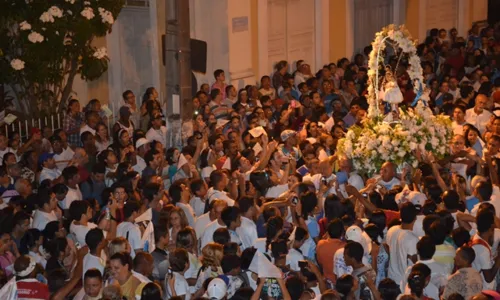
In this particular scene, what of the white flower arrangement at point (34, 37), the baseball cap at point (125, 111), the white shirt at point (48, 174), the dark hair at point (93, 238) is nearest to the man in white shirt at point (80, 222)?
the dark hair at point (93, 238)

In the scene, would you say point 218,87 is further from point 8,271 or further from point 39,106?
point 8,271

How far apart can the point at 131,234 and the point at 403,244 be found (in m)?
2.82

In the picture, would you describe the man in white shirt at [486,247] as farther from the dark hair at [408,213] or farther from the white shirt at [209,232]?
the white shirt at [209,232]

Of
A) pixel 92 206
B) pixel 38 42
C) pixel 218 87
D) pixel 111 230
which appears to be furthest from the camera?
pixel 218 87

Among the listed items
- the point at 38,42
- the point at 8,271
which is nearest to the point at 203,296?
the point at 8,271

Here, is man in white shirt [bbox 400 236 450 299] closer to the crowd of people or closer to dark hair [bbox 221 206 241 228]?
the crowd of people

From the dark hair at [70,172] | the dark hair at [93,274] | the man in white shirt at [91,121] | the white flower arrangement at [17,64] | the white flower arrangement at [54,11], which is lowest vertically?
the dark hair at [93,274]

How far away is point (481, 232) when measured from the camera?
427 inches

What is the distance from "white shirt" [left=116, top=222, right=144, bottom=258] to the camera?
37.2 feet

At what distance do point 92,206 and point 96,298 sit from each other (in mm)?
3068

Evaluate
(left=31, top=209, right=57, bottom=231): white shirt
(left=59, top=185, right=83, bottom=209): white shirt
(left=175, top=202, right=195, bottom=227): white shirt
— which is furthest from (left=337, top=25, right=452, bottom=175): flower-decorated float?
(left=31, top=209, right=57, bottom=231): white shirt

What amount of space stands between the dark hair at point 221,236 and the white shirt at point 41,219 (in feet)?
6.97

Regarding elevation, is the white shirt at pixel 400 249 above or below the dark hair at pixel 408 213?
below

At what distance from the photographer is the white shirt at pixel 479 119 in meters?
17.1
